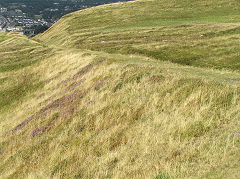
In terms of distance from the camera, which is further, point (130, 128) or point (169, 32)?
point (169, 32)

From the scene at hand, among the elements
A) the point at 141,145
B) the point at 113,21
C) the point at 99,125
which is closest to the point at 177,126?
the point at 141,145

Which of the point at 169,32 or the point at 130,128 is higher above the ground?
the point at 169,32

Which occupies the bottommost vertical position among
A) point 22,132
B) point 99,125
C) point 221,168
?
point 22,132

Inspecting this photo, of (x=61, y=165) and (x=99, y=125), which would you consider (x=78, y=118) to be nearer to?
(x=99, y=125)

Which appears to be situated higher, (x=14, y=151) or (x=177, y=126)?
(x=177, y=126)

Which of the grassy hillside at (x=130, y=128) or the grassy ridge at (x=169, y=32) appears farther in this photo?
the grassy ridge at (x=169, y=32)

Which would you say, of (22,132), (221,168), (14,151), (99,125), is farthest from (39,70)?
(221,168)

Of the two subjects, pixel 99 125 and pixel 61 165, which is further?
pixel 99 125

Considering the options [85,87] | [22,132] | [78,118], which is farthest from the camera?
[85,87]

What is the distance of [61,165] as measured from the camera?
30.2 ft

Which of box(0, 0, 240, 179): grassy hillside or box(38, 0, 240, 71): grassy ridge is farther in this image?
box(38, 0, 240, 71): grassy ridge

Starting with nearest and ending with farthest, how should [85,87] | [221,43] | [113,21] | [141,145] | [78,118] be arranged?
[141,145] < [78,118] < [85,87] < [221,43] < [113,21]

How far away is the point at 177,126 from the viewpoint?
9539 millimetres

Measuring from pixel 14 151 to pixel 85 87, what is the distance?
744 cm
